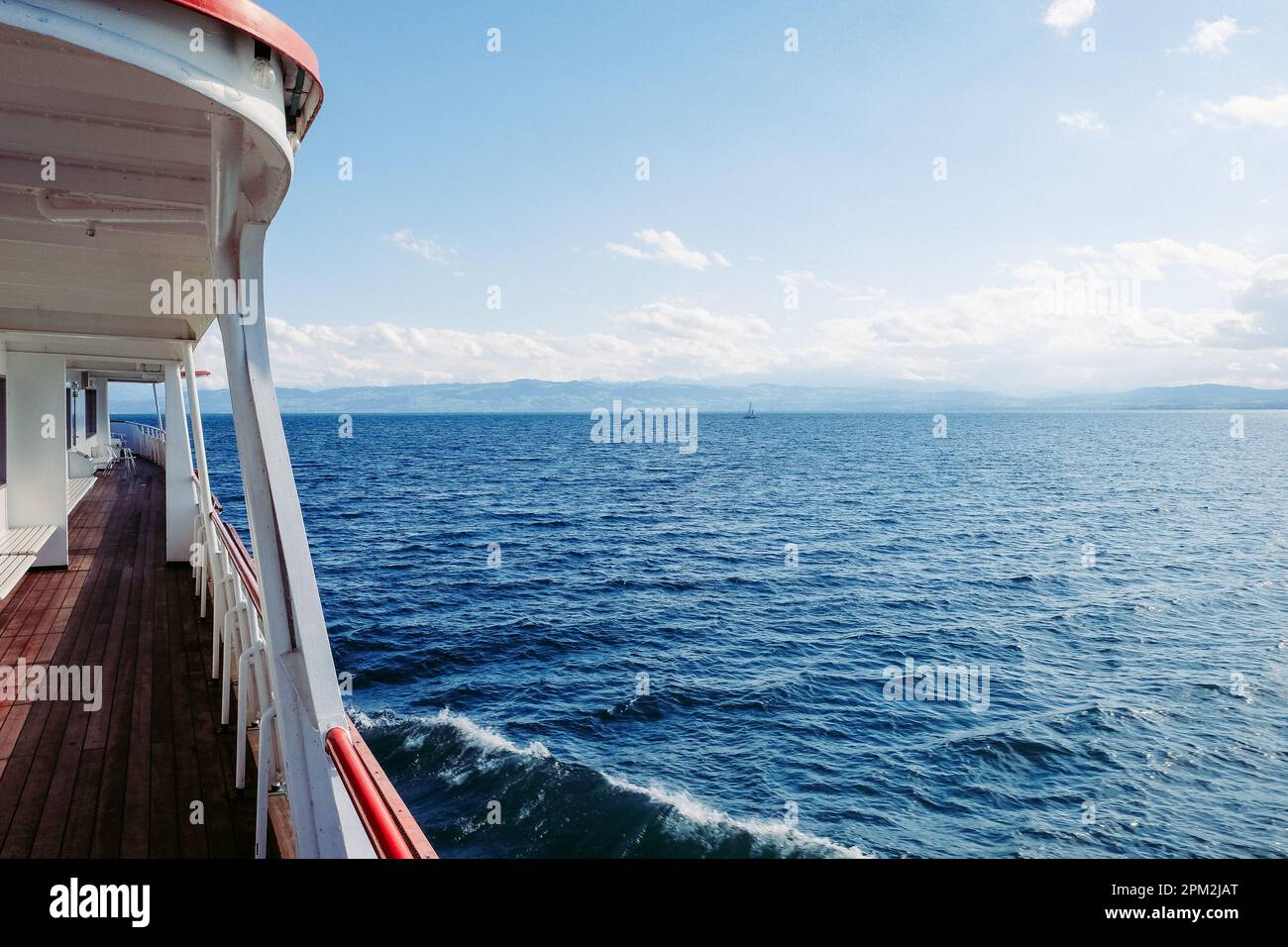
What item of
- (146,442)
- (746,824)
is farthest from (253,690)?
(146,442)

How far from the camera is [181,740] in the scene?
4.81m

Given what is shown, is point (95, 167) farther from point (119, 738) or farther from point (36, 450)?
point (36, 450)

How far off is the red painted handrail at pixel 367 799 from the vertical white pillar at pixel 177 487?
788 centimetres

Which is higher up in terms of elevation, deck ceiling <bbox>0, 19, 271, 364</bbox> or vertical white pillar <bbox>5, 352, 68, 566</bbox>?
deck ceiling <bbox>0, 19, 271, 364</bbox>

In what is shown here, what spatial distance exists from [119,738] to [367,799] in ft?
11.8

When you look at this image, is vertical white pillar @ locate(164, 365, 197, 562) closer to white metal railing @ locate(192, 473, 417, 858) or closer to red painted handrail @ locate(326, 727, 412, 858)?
white metal railing @ locate(192, 473, 417, 858)

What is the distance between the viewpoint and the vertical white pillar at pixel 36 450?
9.10m

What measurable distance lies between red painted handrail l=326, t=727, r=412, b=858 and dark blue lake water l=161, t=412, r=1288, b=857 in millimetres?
6693

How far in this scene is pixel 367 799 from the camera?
2.27 meters

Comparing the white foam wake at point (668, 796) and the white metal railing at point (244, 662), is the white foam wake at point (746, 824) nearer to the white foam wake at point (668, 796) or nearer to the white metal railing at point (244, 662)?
the white foam wake at point (668, 796)

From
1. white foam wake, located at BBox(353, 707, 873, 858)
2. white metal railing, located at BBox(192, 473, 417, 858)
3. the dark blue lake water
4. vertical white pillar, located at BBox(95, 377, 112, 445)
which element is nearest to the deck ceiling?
white metal railing, located at BBox(192, 473, 417, 858)

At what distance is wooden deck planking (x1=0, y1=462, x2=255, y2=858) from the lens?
3.82 metres

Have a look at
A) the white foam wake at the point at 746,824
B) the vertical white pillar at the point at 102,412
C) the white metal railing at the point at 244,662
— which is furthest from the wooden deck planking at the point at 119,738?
the vertical white pillar at the point at 102,412
